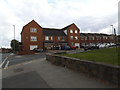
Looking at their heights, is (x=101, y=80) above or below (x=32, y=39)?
below

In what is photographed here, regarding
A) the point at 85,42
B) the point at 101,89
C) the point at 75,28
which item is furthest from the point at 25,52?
the point at 85,42

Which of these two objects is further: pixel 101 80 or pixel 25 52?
pixel 25 52

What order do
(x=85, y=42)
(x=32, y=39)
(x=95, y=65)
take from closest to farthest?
(x=95, y=65) < (x=32, y=39) < (x=85, y=42)

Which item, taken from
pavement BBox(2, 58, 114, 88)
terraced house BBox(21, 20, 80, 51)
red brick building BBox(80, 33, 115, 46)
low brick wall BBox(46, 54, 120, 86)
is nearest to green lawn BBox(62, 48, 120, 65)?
low brick wall BBox(46, 54, 120, 86)

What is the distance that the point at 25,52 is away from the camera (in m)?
22.2

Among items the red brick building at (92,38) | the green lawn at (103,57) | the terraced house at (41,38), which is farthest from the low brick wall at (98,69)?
the red brick building at (92,38)

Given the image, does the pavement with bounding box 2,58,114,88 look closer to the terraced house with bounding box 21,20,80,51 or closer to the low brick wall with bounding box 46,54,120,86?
the low brick wall with bounding box 46,54,120,86

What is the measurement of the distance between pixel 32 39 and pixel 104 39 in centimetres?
4108

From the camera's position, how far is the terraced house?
2939 centimetres

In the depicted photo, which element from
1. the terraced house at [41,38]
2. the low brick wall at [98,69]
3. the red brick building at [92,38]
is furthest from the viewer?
the red brick building at [92,38]

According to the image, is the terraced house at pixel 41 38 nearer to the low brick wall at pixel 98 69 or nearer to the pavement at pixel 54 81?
the pavement at pixel 54 81

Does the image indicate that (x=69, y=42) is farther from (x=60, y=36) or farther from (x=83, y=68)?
(x=83, y=68)

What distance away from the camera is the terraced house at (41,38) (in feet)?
96.4

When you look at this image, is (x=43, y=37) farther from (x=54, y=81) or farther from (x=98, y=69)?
(x=98, y=69)
